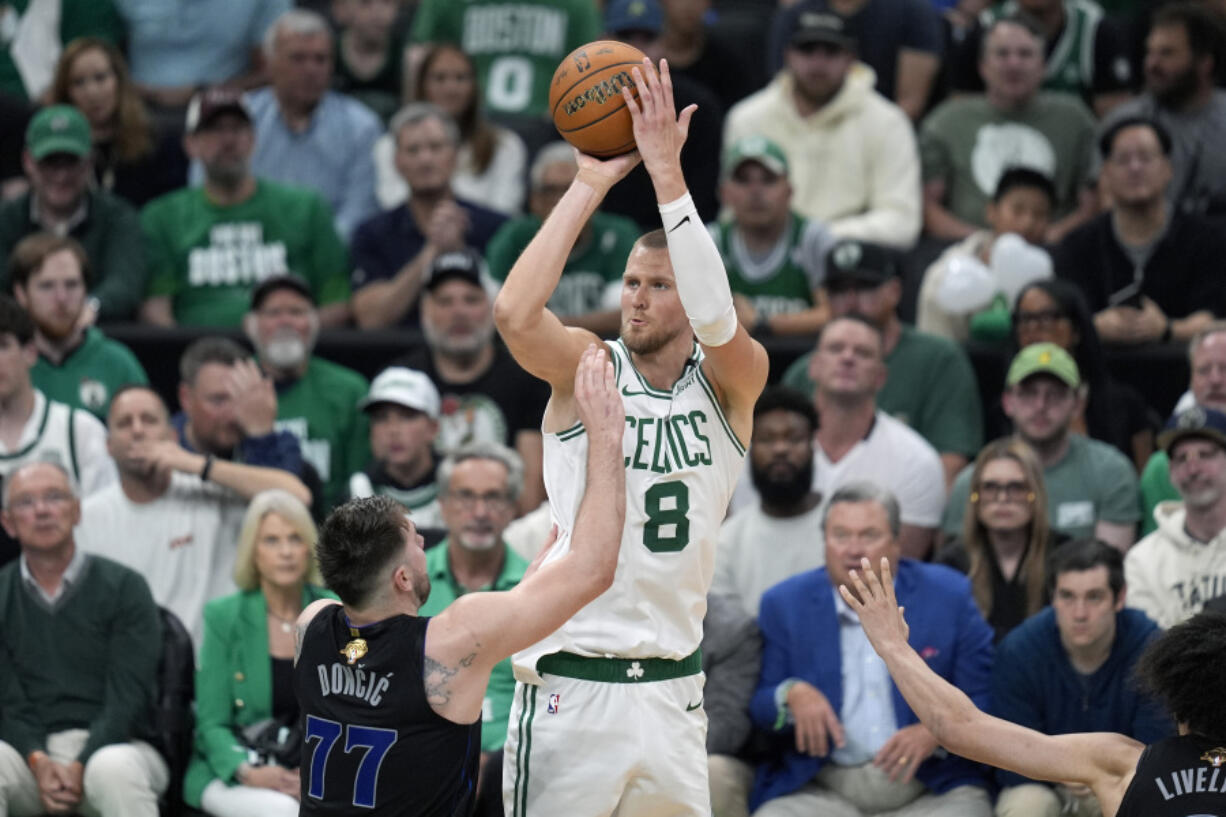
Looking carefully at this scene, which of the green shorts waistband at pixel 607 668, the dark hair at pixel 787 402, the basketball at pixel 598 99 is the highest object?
the basketball at pixel 598 99

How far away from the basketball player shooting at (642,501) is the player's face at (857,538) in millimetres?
2069

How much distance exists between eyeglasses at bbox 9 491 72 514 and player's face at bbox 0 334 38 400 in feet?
3.82

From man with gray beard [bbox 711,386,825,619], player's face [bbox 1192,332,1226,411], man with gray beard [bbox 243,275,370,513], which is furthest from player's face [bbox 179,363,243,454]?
player's face [bbox 1192,332,1226,411]

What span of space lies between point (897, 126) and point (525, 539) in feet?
13.4

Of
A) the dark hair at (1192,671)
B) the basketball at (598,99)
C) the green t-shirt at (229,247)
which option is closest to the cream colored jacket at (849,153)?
the green t-shirt at (229,247)

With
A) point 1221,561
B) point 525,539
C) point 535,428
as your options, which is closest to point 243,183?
point 535,428

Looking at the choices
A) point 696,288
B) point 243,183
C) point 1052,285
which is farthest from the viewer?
point 243,183

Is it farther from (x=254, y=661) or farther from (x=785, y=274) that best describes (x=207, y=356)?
(x=785, y=274)

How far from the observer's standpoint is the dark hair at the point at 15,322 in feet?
30.3

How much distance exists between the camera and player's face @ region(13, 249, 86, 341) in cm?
993

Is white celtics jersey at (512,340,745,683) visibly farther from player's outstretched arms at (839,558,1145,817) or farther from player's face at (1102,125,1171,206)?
player's face at (1102,125,1171,206)

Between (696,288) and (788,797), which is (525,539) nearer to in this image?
(788,797)

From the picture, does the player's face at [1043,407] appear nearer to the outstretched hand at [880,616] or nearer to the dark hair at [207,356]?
the outstretched hand at [880,616]

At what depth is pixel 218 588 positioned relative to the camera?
9.08 m
